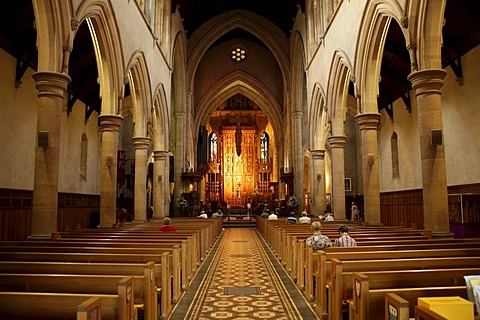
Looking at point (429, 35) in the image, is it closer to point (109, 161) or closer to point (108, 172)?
point (109, 161)

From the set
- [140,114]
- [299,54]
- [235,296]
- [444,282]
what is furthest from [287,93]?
[444,282]

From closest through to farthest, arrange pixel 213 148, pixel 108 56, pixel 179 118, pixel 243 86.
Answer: pixel 108 56 < pixel 179 118 < pixel 243 86 < pixel 213 148

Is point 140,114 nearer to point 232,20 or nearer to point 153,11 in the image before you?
point 153,11

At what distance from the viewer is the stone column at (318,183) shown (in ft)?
65.3

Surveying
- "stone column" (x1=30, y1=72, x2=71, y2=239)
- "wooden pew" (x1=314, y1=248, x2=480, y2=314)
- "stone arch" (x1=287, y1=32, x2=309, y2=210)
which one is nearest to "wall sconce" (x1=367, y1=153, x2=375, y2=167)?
"wooden pew" (x1=314, y1=248, x2=480, y2=314)

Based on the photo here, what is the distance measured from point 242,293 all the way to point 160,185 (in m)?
13.7

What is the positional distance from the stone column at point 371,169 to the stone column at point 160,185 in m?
10.4

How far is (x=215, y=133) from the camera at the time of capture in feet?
133

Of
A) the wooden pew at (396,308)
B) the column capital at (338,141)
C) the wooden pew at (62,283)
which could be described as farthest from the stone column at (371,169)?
the wooden pew at (62,283)

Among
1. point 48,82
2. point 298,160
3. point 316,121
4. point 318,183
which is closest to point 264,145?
point 298,160

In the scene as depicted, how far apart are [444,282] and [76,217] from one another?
1643 centimetres

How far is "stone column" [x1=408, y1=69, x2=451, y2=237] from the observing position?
8367mm

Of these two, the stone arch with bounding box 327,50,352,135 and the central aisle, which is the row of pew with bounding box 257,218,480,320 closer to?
the central aisle

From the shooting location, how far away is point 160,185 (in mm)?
19812
